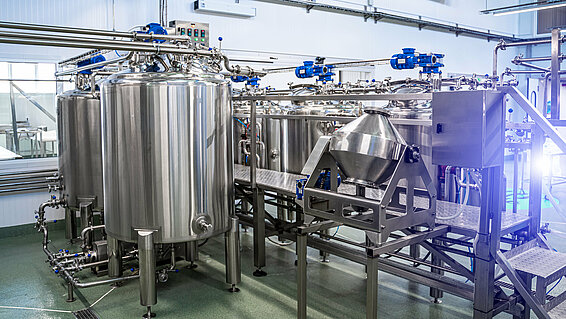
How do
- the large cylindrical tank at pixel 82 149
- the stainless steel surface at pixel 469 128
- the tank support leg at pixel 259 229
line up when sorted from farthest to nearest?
the large cylindrical tank at pixel 82 149 → the tank support leg at pixel 259 229 → the stainless steel surface at pixel 469 128

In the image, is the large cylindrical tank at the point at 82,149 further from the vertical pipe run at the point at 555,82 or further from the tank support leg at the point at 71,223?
the vertical pipe run at the point at 555,82

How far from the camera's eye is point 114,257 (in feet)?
11.5

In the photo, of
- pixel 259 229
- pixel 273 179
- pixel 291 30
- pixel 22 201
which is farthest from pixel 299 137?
pixel 291 30

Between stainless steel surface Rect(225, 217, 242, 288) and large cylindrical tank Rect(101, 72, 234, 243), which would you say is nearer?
large cylindrical tank Rect(101, 72, 234, 243)

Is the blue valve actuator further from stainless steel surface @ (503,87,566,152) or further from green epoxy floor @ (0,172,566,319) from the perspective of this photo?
green epoxy floor @ (0,172,566,319)

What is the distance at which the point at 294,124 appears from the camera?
431 cm

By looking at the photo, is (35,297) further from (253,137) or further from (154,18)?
(154,18)

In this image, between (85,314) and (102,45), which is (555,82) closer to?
(102,45)

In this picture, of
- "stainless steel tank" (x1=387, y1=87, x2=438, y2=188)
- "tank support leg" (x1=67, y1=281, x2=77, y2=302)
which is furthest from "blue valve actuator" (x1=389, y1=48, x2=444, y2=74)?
"tank support leg" (x1=67, y1=281, x2=77, y2=302)

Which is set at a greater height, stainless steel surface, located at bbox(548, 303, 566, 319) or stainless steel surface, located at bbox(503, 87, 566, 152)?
stainless steel surface, located at bbox(503, 87, 566, 152)

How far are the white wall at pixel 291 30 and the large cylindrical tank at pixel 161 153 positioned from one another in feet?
8.77

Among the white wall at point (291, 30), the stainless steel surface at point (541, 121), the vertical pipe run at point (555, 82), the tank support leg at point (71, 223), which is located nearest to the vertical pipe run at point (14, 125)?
the white wall at point (291, 30)

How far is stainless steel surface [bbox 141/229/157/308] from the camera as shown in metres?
3.01

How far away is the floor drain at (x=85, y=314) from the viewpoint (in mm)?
3145
